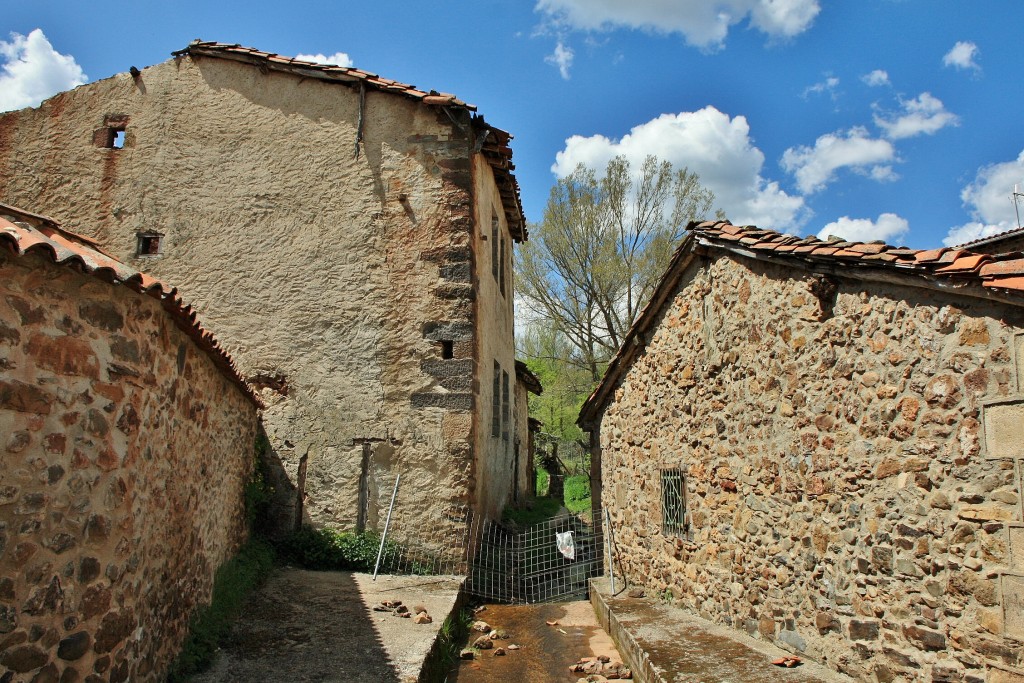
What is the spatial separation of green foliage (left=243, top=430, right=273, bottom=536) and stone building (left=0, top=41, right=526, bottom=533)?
0.19 m

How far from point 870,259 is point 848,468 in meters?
1.32

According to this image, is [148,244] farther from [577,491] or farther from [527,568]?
[577,491]

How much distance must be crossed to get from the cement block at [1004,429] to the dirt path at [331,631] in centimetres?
395

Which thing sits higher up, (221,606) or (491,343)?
(491,343)

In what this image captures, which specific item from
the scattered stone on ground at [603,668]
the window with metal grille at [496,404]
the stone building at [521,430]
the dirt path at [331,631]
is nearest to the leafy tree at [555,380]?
the stone building at [521,430]

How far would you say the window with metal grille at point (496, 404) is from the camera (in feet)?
37.1

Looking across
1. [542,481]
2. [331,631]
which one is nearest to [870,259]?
[331,631]

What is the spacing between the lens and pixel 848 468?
14.6ft

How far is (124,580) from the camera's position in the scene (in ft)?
13.9

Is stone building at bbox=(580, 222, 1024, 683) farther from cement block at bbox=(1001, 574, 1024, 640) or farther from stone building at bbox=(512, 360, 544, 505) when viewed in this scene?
stone building at bbox=(512, 360, 544, 505)

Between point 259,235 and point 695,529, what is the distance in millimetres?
6530

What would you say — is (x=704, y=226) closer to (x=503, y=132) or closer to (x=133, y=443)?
(x=503, y=132)

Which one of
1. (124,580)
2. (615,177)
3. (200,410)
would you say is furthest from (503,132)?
(615,177)

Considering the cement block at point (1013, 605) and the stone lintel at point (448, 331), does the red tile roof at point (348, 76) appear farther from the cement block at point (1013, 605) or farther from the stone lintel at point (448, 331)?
the cement block at point (1013, 605)
